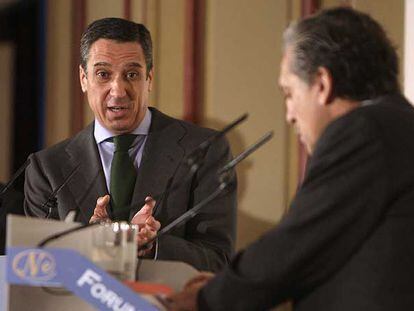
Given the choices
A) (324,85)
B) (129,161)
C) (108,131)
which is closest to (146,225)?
(129,161)

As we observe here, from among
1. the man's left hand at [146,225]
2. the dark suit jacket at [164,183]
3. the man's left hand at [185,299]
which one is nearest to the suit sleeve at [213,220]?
the dark suit jacket at [164,183]

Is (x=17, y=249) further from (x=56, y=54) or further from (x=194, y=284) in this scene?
(x=56, y=54)

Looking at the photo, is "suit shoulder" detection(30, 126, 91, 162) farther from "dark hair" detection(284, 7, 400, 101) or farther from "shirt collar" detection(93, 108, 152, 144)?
"dark hair" detection(284, 7, 400, 101)

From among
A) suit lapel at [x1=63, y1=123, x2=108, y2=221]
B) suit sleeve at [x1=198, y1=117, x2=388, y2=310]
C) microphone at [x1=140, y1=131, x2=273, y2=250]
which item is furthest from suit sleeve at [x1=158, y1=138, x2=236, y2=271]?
suit sleeve at [x1=198, y1=117, x2=388, y2=310]

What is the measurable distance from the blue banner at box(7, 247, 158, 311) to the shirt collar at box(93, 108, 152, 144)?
89 cm

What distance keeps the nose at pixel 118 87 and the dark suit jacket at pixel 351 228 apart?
1.08 metres

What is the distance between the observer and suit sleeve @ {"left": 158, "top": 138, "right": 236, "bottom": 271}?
7.39ft

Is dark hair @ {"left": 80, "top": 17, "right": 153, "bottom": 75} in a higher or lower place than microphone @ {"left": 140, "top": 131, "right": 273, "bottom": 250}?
higher

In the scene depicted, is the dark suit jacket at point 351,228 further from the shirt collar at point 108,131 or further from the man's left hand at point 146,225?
the shirt collar at point 108,131

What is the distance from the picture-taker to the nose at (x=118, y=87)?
2.48 meters

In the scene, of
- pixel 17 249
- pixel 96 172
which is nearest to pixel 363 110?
pixel 17 249

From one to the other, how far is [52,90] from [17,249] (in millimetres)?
2654

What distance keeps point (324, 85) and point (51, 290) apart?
68cm

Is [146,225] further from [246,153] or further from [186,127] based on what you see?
[186,127]
